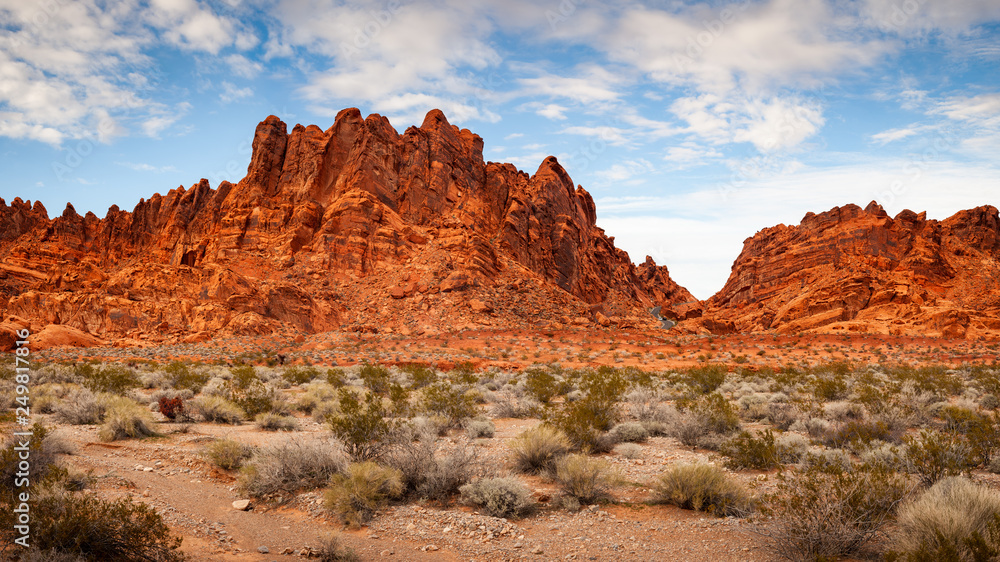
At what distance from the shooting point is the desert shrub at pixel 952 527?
4359mm

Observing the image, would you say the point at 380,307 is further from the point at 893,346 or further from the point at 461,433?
the point at 893,346

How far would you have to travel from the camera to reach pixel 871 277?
189 ft

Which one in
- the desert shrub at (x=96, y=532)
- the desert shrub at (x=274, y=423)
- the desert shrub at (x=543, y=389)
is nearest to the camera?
the desert shrub at (x=96, y=532)

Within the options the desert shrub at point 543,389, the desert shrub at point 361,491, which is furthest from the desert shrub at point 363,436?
the desert shrub at point 543,389

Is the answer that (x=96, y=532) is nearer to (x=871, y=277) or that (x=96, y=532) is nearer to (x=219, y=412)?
(x=219, y=412)

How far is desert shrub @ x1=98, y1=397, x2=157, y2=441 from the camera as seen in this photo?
1011 centimetres

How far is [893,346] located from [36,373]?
162ft

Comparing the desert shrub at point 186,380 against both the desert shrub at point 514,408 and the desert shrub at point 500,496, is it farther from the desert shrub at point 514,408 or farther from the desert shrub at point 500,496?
the desert shrub at point 500,496

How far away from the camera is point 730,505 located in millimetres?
6785

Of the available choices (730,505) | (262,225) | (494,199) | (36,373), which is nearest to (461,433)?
(730,505)

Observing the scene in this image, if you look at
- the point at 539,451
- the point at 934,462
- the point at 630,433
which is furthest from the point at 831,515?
the point at 630,433

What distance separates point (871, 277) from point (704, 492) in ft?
209

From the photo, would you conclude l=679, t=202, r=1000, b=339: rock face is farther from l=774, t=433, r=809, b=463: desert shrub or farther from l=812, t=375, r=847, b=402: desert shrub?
l=774, t=433, r=809, b=463: desert shrub

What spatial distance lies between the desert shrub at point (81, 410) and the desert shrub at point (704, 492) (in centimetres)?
1241
